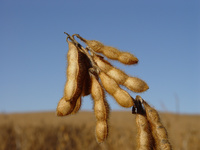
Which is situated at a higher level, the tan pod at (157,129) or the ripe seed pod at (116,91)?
the ripe seed pod at (116,91)

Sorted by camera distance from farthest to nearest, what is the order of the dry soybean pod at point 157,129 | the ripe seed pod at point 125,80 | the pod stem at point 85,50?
the pod stem at point 85,50 → the ripe seed pod at point 125,80 → the dry soybean pod at point 157,129

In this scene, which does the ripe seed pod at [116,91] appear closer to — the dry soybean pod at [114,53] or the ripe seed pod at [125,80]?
the ripe seed pod at [125,80]

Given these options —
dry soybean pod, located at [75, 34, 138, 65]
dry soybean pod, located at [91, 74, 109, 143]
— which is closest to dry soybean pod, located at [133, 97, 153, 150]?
dry soybean pod, located at [91, 74, 109, 143]

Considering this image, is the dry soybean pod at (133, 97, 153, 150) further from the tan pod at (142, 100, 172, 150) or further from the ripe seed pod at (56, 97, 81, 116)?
the ripe seed pod at (56, 97, 81, 116)

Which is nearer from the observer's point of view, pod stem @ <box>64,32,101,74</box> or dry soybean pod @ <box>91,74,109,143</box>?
dry soybean pod @ <box>91,74,109,143</box>

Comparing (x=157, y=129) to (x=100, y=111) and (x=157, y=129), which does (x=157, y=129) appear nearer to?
(x=157, y=129)

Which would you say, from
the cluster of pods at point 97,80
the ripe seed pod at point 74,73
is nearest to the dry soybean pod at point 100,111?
the cluster of pods at point 97,80

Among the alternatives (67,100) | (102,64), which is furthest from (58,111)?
(102,64)
